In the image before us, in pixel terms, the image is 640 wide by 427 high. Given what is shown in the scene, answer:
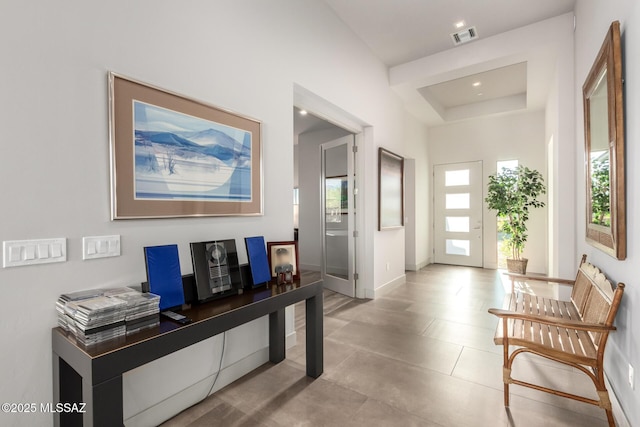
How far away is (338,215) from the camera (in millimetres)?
4941

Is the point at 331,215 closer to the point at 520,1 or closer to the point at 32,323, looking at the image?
the point at 520,1

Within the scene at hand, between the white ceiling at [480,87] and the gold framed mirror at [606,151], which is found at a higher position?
the white ceiling at [480,87]

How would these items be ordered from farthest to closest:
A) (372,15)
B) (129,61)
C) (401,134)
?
(401,134) → (372,15) → (129,61)

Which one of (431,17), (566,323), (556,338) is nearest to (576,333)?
(556,338)

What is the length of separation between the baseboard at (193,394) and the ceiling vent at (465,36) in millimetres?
4322

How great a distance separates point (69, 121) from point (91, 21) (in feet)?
1.82

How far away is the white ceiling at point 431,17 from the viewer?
11.0 ft

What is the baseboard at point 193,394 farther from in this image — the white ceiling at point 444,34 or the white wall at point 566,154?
the white ceiling at point 444,34

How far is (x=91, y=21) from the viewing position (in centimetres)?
158

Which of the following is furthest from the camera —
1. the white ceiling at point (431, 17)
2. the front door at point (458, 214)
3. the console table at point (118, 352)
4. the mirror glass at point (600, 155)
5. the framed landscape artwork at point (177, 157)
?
→ the front door at point (458, 214)

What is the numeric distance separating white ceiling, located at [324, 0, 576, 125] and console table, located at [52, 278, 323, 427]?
11.0 ft

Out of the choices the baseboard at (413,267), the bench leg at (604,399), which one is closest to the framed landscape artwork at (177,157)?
the bench leg at (604,399)

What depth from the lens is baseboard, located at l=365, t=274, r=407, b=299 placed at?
448 cm

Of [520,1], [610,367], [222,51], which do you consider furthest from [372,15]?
[610,367]
